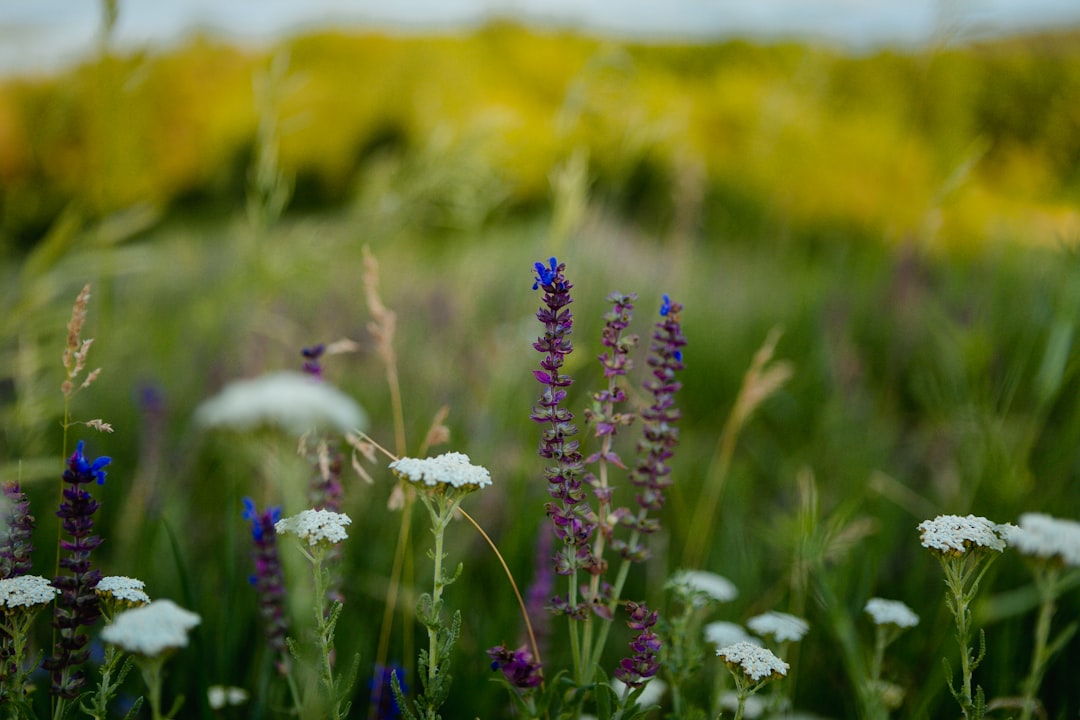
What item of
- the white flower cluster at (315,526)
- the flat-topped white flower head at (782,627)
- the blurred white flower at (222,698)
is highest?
the white flower cluster at (315,526)

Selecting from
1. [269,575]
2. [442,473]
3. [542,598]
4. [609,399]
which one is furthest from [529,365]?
[442,473]

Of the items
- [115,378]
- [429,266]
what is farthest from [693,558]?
[429,266]

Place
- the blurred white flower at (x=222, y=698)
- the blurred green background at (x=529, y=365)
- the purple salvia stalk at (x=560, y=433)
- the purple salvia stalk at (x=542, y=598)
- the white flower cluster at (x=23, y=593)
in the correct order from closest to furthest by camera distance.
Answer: the white flower cluster at (x=23, y=593) → the purple salvia stalk at (x=560, y=433) → the blurred white flower at (x=222, y=698) → the purple salvia stalk at (x=542, y=598) → the blurred green background at (x=529, y=365)

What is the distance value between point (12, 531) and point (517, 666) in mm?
560

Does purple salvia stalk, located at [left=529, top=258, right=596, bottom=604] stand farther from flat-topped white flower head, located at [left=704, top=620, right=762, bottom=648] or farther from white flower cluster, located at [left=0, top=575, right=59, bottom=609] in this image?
white flower cluster, located at [left=0, top=575, right=59, bottom=609]

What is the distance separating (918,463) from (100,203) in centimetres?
277

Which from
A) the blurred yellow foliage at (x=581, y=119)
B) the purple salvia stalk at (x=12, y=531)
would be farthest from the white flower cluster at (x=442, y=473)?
the blurred yellow foliage at (x=581, y=119)

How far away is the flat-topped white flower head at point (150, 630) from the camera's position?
2.28ft

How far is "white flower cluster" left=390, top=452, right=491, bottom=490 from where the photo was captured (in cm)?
82

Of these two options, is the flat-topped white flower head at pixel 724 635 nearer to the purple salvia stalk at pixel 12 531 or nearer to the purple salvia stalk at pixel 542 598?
the purple salvia stalk at pixel 542 598

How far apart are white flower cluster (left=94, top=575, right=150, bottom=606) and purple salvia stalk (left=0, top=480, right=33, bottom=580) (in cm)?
9

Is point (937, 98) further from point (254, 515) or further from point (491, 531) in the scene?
point (254, 515)

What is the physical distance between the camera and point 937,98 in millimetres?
8883

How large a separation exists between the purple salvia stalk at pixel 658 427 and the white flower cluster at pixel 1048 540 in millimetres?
368
